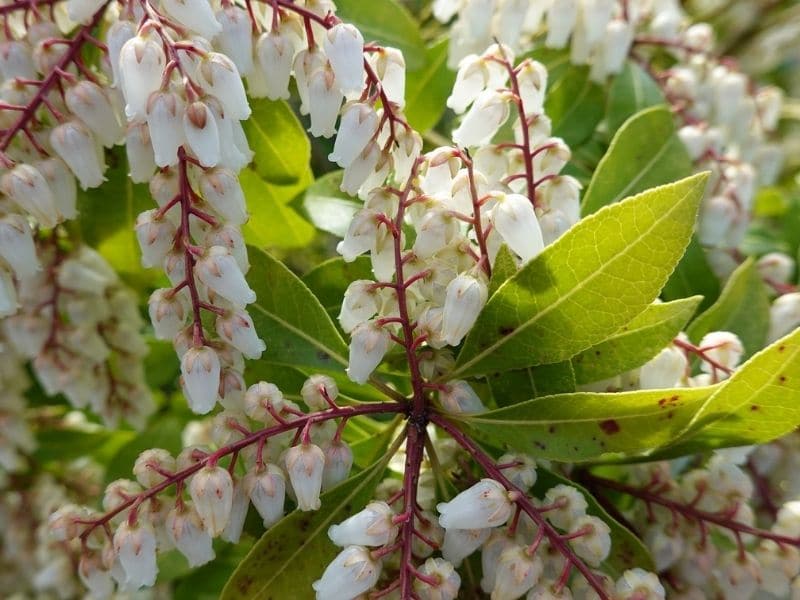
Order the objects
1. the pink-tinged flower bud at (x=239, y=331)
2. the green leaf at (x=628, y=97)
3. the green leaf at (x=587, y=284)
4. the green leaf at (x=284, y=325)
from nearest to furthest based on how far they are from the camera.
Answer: the green leaf at (x=587, y=284) < the pink-tinged flower bud at (x=239, y=331) < the green leaf at (x=284, y=325) < the green leaf at (x=628, y=97)

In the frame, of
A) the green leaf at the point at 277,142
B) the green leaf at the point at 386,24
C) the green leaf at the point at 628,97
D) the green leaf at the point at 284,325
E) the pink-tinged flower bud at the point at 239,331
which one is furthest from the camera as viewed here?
the green leaf at the point at 628,97

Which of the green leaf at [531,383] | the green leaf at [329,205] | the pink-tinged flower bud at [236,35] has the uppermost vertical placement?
the pink-tinged flower bud at [236,35]

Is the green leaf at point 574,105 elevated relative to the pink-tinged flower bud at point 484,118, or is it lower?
elevated

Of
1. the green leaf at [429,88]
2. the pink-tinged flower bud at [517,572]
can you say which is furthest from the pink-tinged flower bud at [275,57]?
the pink-tinged flower bud at [517,572]

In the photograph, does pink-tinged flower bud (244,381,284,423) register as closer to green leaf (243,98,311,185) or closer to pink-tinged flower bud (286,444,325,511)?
pink-tinged flower bud (286,444,325,511)

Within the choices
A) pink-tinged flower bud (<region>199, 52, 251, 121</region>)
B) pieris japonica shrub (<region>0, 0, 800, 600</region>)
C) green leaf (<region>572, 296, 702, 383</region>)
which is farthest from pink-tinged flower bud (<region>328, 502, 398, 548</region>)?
pink-tinged flower bud (<region>199, 52, 251, 121</region>)

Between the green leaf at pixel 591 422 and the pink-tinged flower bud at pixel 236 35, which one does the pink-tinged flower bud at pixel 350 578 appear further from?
the pink-tinged flower bud at pixel 236 35

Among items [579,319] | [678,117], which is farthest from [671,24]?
[579,319]

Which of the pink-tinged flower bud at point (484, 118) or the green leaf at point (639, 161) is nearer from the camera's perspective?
the pink-tinged flower bud at point (484, 118)

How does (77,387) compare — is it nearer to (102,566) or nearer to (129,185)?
(129,185)
